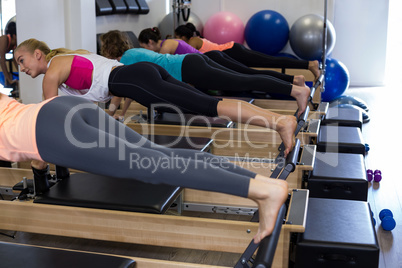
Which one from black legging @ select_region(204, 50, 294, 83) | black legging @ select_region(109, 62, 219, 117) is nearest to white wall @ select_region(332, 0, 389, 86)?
black legging @ select_region(204, 50, 294, 83)

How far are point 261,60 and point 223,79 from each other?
1618 millimetres

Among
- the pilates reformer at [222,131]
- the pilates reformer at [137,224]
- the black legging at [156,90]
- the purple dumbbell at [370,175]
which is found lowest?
the purple dumbbell at [370,175]

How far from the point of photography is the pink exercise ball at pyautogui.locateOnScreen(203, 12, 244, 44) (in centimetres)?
671

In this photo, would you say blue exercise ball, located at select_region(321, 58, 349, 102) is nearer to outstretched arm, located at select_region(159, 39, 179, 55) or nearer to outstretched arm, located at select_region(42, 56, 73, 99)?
outstretched arm, located at select_region(159, 39, 179, 55)

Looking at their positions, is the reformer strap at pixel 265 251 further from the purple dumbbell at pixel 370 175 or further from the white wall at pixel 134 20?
the white wall at pixel 134 20

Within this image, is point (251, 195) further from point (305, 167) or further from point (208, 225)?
point (305, 167)

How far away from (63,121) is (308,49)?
5209mm

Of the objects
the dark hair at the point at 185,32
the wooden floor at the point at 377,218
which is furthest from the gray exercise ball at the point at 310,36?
the dark hair at the point at 185,32

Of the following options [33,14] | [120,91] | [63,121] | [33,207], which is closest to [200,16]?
[33,14]

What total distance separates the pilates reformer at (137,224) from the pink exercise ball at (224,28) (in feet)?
15.5

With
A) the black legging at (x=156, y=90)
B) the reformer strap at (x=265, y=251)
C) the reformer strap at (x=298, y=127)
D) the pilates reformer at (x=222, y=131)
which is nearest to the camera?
the reformer strap at (x=265, y=251)

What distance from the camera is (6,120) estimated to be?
161cm

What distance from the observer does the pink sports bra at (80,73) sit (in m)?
2.70

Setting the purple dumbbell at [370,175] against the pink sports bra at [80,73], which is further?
the purple dumbbell at [370,175]
